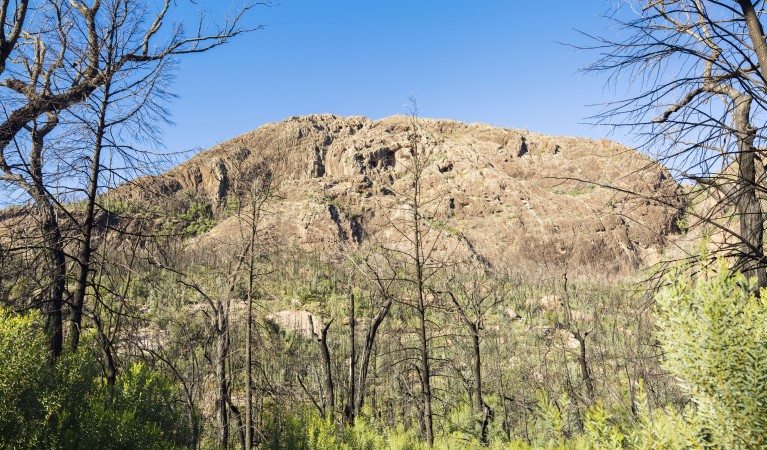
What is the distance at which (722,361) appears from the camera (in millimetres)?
1787

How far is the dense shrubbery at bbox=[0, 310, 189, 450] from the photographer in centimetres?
390

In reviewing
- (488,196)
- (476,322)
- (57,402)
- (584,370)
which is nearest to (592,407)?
(57,402)

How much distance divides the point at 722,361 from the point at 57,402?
559 centimetres

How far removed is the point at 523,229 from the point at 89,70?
91631mm

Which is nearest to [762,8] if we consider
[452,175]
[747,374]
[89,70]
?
[747,374]

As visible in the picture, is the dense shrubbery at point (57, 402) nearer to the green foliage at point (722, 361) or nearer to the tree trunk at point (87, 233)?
the tree trunk at point (87, 233)

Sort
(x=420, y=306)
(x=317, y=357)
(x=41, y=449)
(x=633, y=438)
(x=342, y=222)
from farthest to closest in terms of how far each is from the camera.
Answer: (x=342, y=222) < (x=317, y=357) < (x=420, y=306) < (x=41, y=449) < (x=633, y=438)

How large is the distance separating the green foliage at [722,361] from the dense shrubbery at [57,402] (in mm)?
5066

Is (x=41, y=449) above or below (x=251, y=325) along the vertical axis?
below

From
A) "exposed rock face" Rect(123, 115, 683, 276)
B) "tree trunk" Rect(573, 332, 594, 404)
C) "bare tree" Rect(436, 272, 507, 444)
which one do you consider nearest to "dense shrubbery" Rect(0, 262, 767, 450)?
"bare tree" Rect(436, 272, 507, 444)

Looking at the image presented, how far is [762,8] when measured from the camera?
10.6 ft

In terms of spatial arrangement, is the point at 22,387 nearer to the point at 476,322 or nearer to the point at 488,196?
the point at 476,322

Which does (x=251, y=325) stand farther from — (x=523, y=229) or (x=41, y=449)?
(x=523, y=229)

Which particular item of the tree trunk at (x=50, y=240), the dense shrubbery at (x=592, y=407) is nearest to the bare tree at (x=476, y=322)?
the dense shrubbery at (x=592, y=407)
